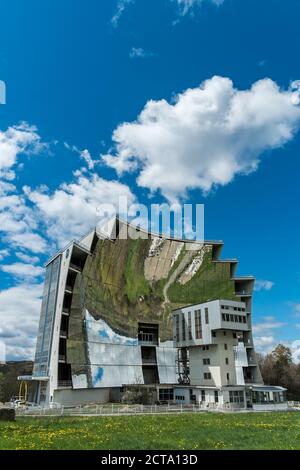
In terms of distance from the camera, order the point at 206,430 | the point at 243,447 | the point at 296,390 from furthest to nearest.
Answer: the point at 296,390, the point at 206,430, the point at 243,447

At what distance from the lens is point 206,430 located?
20.7 metres

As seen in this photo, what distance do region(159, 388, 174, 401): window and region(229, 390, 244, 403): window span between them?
1038cm

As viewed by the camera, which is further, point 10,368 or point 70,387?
point 10,368

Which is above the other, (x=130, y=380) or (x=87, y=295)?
(x=87, y=295)

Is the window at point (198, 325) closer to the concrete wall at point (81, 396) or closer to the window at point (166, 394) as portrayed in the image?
the window at point (166, 394)

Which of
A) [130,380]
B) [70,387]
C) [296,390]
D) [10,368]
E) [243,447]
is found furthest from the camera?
[10,368]

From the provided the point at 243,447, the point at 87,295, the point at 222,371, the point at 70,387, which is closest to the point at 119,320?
the point at 87,295

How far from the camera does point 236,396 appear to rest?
43.9m

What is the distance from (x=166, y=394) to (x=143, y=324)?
16.9 m

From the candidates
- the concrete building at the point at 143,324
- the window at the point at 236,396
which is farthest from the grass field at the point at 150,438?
the concrete building at the point at 143,324

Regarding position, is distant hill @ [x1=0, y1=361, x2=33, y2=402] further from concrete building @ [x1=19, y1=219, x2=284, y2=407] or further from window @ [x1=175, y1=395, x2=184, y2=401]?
window @ [x1=175, y1=395, x2=184, y2=401]

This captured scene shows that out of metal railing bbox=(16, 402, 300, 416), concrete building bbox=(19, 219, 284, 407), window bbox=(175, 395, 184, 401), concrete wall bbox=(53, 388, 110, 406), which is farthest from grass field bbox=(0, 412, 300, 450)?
concrete wall bbox=(53, 388, 110, 406)

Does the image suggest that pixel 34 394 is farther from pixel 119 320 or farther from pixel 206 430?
pixel 206 430

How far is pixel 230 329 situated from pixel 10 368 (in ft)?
218
